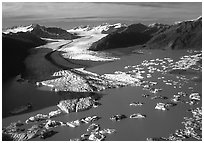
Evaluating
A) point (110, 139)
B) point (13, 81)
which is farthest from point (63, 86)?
point (110, 139)

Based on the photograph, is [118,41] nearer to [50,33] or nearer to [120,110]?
[50,33]

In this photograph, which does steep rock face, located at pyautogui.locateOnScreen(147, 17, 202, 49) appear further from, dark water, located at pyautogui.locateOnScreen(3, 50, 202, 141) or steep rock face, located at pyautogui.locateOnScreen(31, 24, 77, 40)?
steep rock face, located at pyautogui.locateOnScreen(31, 24, 77, 40)

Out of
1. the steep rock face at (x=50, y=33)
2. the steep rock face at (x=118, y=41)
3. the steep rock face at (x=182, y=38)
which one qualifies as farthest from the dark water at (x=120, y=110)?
the steep rock face at (x=50, y=33)

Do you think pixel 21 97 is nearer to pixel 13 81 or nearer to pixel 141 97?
pixel 13 81

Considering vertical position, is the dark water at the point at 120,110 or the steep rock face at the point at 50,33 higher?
the steep rock face at the point at 50,33

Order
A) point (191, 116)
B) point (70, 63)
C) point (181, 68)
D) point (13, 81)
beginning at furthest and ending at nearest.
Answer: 1. point (70, 63)
2. point (181, 68)
3. point (13, 81)
4. point (191, 116)

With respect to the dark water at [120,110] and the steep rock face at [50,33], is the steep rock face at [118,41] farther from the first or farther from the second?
the dark water at [120,110]
